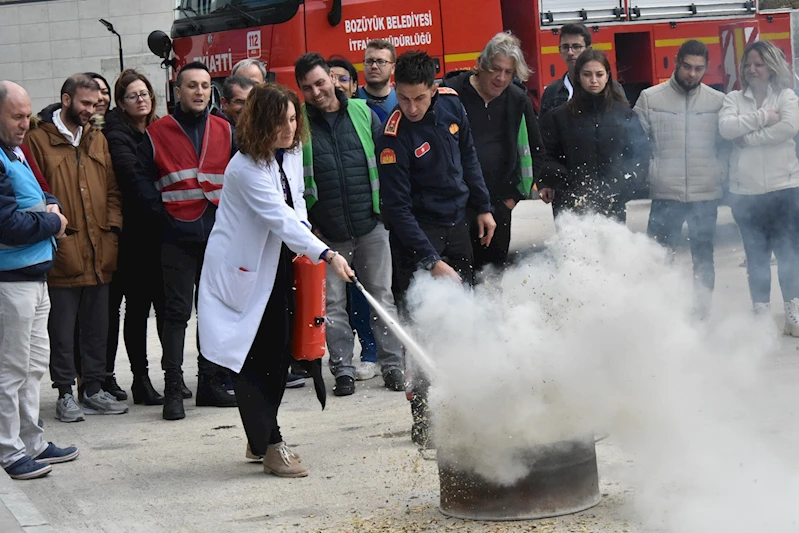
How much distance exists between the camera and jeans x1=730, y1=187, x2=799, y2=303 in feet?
26.8

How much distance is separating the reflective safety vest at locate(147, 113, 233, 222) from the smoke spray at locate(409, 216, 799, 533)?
2.30 m

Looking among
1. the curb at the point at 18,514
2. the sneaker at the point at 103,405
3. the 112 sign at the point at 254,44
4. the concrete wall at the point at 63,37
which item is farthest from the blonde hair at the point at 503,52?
the concrete wall at the point at 63,37

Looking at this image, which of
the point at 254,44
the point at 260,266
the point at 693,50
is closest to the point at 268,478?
the point at 260,266

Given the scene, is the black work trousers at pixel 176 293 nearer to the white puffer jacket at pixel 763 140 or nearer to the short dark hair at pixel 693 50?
the short dark hair at pixel 693 50

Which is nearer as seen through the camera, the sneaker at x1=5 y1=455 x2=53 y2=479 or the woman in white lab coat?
the woman in white lab coat

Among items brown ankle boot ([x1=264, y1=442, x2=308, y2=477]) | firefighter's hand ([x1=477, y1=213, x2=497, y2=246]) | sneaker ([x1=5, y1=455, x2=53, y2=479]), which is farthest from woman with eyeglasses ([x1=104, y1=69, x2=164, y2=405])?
firefighter's hand ([x1=477, y1=213, x2=497, y2=246])

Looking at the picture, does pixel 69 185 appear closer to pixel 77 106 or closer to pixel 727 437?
pixel 77 106

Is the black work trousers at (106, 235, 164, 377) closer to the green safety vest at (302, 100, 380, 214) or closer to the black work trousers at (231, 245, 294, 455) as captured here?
the green safety vest at (302, 100, 380, 214)

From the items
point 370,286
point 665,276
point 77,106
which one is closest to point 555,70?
point 370,286

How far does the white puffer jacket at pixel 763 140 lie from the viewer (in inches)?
317

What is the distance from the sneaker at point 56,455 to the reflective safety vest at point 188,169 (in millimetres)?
1589

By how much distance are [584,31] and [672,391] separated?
4.19m

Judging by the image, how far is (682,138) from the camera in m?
8.05

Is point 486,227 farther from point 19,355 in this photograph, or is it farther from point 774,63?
point 774,63
